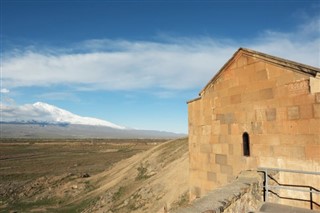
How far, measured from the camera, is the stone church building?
23.6ft

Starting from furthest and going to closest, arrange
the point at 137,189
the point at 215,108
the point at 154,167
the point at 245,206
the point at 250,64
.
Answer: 1. the point at 154,167
2. the point at 137,189
3. the point at 215,108
4. the point at 250,64
5. the point at 245,206

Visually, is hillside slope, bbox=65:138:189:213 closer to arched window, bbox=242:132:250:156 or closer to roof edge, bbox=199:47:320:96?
arched window, bbox=242:132:250:156

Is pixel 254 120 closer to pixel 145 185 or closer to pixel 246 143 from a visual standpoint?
pixel 246 143

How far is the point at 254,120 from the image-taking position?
8531 millimetres

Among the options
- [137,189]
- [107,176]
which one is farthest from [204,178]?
[107,176]

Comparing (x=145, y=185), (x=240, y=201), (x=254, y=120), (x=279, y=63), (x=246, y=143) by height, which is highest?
(x=279, y=63)

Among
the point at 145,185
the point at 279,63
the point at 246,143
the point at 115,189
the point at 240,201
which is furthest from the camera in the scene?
the point at 115,189

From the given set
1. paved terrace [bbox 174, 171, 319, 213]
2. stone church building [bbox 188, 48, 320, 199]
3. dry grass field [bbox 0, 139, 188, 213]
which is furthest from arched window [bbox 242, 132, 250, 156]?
dry grass field [bbox 0, 139, 188, 213]

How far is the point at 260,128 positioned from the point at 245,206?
2.73 meters

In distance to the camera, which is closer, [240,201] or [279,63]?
[240,201]

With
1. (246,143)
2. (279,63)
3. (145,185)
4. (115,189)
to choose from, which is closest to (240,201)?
(246,143)

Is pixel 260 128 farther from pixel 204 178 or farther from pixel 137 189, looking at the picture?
pixel 137 189

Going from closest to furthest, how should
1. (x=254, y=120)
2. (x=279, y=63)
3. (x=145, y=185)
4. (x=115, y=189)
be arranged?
(x=279, y=63) < (x=254, y=120) < (x=145, y=185) < (x=115, y=189)

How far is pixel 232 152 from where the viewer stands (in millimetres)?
9211
